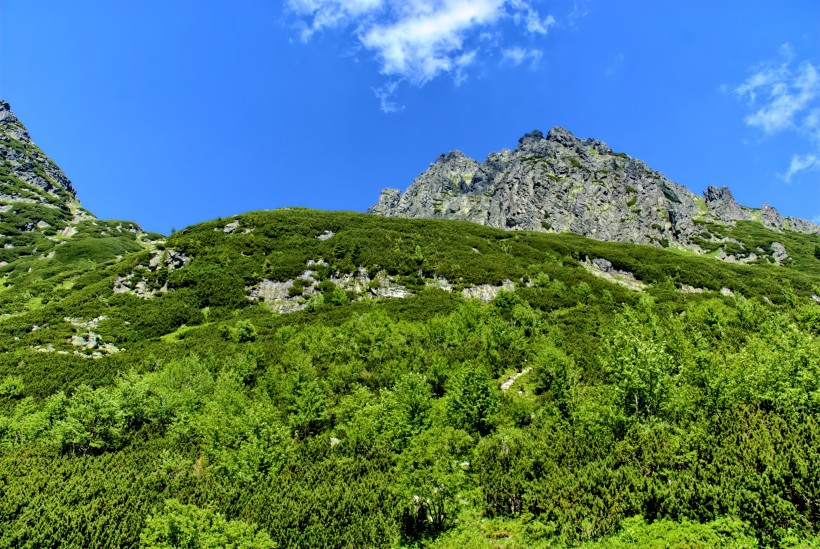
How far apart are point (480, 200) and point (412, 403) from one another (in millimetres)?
158719

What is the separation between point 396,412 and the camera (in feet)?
85.3

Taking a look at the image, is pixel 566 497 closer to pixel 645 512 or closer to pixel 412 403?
pixel 645 512

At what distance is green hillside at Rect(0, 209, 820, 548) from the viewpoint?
54.1 feet

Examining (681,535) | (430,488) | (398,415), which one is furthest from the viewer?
(398,415)

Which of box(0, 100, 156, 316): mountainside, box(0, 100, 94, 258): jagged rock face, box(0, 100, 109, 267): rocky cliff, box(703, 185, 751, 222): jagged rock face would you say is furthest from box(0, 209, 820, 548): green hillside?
box(703, 185, 751, 222): jagged rock face

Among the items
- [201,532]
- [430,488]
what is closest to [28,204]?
[201,532]

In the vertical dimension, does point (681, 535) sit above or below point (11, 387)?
above

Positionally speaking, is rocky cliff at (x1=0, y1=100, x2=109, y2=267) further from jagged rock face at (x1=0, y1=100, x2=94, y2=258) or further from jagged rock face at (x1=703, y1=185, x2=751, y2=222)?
jagged rock face at (x1=703, y1=185, x2=751, y2=222)

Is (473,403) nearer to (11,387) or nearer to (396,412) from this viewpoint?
(396,412)

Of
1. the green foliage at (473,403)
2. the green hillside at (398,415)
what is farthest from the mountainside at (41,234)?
the green foliage at (473,403)

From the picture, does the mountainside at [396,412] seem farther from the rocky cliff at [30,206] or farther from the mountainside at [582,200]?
the rocky cliff at [30,206]

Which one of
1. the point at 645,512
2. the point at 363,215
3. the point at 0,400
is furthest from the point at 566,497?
the point at 363,215

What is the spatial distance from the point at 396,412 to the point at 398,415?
29 cm

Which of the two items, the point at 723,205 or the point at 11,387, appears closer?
the point at 11,387
